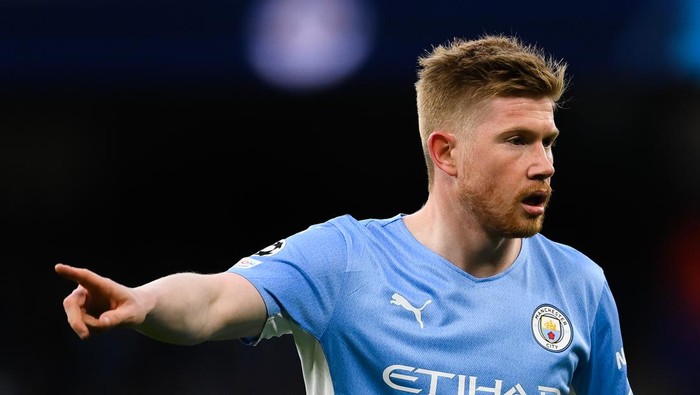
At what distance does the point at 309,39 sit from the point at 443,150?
173 inches

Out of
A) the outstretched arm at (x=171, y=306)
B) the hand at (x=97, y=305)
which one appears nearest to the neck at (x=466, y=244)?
the outstretched arm at (x=171, y=306)

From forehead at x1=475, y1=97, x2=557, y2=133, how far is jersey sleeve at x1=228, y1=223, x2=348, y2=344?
665 millimetres

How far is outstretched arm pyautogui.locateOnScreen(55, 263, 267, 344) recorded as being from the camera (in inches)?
104

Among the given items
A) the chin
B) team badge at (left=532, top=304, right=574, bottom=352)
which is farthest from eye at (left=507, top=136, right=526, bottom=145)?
team badge at (left=532, top=304, right=574, bottom=352)

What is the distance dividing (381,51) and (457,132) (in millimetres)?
4690

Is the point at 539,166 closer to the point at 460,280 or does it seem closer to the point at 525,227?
the point at 525,227

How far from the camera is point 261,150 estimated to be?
9562 mm

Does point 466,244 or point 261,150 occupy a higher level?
point 261,150

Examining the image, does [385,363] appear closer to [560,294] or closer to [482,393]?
[482,393]

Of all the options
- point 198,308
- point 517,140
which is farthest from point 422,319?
point 198,308

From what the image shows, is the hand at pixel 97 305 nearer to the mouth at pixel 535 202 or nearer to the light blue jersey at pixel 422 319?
the light blue jersey at pixel 422 319

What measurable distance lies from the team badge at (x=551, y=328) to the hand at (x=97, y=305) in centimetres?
146

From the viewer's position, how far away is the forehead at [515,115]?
3.58 m


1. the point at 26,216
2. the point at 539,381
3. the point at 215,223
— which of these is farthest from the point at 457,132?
the point at 26,216
